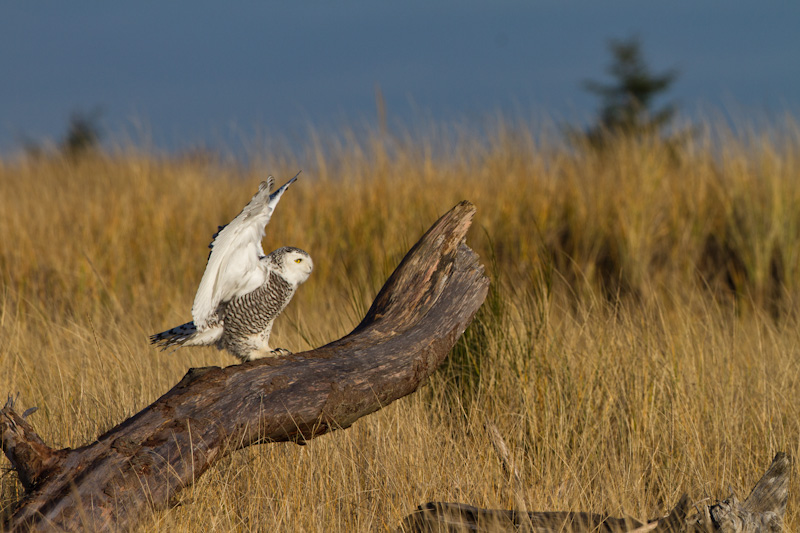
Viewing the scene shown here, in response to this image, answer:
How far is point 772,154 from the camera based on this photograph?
7238mm

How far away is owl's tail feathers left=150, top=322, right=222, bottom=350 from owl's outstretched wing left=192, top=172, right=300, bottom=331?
→ 0.05 meters

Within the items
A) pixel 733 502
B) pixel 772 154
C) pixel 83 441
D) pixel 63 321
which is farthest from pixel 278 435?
pixel 772 154

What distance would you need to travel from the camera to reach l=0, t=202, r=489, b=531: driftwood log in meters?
2.23

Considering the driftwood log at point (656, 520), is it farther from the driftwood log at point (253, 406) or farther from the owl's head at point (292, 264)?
the owl's head at point (292, 264)

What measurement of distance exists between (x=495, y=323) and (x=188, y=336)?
5.13 feet

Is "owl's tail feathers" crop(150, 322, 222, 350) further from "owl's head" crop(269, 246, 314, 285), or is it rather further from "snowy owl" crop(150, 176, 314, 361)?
"owl's head" crop(269, 246, 314, 285)

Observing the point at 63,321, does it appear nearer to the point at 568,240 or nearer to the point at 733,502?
the point at 568,240

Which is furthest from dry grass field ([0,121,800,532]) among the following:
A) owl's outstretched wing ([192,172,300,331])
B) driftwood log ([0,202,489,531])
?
owl's outstretched wing ([192,172,300,331])

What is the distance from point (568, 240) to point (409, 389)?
14.1 ft

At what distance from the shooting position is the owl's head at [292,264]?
299 centimetres

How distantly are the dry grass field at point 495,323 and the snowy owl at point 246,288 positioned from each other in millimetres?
536

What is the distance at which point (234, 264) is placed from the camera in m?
2.94

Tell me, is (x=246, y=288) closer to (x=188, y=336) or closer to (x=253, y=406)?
(x=188, y=336)

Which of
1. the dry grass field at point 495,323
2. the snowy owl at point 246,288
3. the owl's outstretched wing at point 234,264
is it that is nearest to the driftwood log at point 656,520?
the dry grass field at point 495,323
